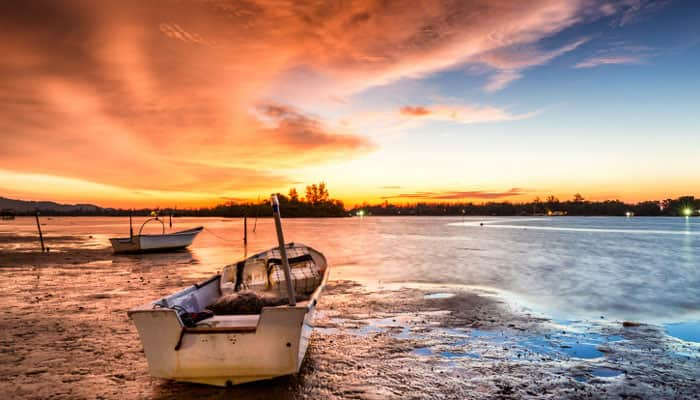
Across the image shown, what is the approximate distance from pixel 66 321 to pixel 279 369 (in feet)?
25.0

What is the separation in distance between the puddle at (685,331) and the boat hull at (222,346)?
9778 millimetres

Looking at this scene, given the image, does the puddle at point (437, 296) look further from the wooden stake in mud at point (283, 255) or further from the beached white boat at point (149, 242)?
the beached white boat at point (149, 242)

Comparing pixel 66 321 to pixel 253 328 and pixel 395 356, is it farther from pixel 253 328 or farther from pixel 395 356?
pixel 395 356

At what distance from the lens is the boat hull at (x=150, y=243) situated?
2827 centimetres

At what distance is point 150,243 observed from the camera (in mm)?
29016

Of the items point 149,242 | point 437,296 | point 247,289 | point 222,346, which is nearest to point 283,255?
point 222,346

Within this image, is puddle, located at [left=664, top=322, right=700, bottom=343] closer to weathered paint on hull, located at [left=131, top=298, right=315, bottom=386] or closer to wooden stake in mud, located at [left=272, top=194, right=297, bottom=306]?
wooden stake in mud, located at [left=272, top=194, right=297, bottom=306]

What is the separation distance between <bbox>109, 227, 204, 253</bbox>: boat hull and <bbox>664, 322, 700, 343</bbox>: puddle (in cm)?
2918

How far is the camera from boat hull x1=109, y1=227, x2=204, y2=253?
92.7 ft

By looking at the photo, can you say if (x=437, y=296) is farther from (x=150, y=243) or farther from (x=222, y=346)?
(x=150, y=243)

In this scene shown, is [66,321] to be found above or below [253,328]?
below

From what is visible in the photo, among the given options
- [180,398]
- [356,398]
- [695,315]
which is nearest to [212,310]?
[180,398]

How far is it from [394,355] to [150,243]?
2623 cm

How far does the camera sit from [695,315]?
12578mm
